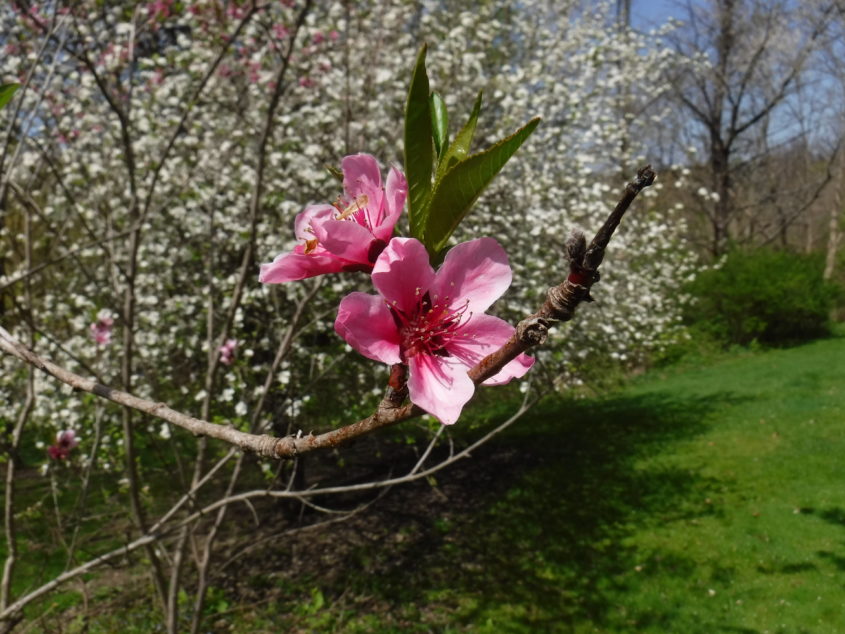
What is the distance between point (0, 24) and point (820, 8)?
19.1 meters

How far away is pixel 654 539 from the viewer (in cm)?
628

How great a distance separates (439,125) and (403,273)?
0.60 feet

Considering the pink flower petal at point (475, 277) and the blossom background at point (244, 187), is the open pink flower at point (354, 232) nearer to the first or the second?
the pink flower petal at point (475, 277)

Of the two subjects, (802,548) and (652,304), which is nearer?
(802,548)

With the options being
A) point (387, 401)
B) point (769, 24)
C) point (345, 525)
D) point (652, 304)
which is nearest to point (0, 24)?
point (345, 525)

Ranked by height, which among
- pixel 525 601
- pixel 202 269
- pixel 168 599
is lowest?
Result: pixel 525 601

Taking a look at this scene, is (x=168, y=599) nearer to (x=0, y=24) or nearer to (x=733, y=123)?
(x=0, y=24)

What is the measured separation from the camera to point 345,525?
690cm

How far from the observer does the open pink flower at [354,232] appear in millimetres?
734

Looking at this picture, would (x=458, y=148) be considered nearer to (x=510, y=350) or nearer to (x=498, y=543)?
(x=510, y=350)

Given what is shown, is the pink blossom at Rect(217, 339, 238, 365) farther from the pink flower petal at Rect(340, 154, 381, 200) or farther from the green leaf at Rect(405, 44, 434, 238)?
the green leaf at Rect(405, 44, 434, 238)

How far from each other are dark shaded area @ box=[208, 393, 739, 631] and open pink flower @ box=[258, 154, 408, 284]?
423cm

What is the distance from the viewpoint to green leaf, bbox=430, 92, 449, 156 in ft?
2.54

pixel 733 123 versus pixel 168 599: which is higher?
pixel 733 123
